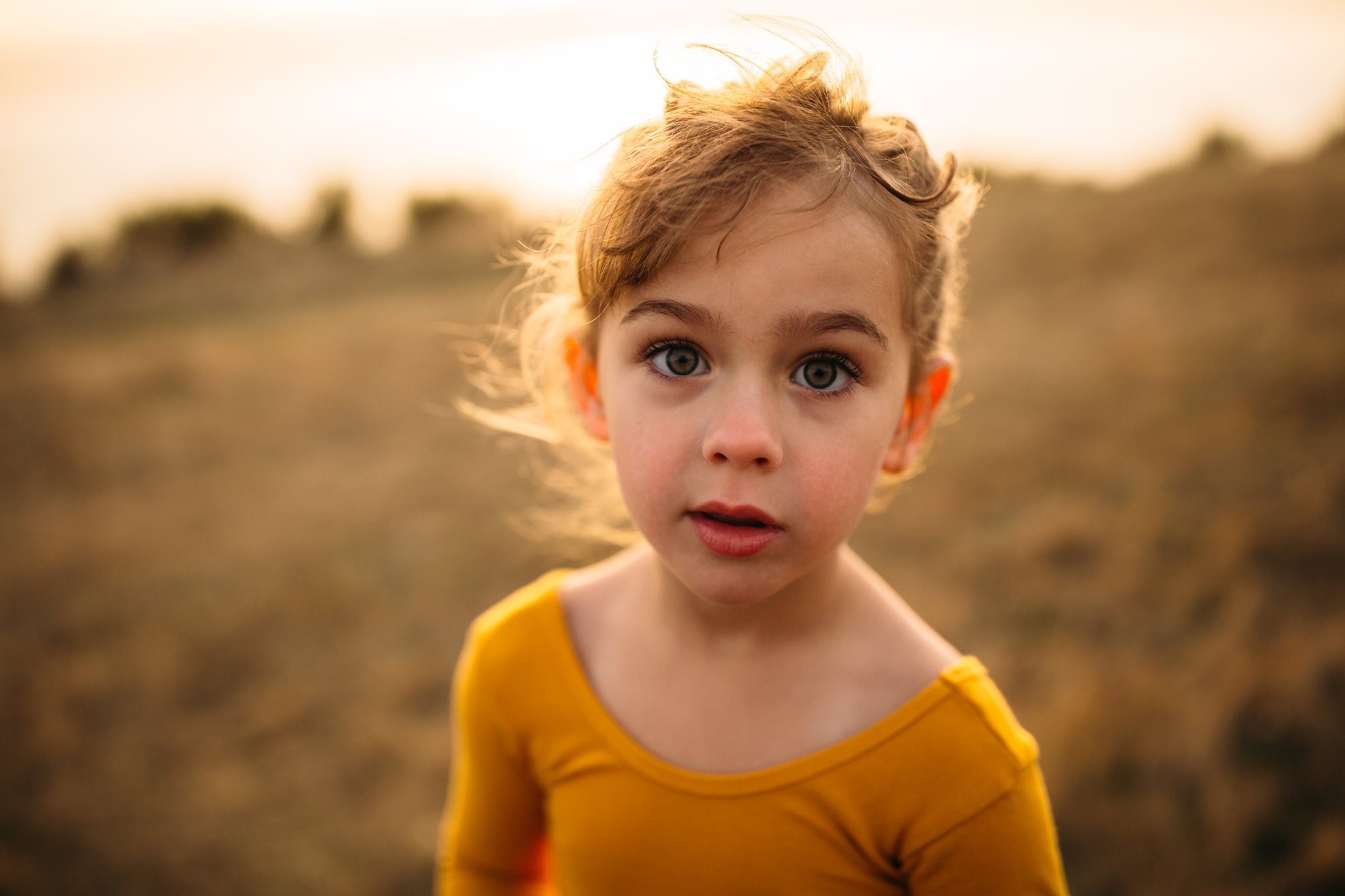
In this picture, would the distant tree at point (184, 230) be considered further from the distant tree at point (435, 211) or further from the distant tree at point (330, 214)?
the distant tree at point (435, 211)

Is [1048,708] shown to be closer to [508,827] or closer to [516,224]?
[508,827]

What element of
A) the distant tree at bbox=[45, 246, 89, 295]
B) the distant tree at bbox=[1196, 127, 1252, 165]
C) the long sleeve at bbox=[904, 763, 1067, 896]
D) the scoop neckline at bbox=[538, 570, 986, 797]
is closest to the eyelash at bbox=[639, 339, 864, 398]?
the scoop neckline at bbox=[538, 570, 986, 797]

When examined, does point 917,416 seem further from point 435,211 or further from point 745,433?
point 435,211

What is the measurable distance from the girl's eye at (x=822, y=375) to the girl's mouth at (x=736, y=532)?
0.56ft

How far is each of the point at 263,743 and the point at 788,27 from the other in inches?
109

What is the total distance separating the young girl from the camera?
0.98 metres

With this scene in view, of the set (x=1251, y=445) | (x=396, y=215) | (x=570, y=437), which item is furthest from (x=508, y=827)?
(x=396, y=215)

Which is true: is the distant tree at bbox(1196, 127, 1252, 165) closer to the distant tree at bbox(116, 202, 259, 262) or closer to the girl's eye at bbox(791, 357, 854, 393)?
the girl's eye at bbox(791, 357, 854, 393)

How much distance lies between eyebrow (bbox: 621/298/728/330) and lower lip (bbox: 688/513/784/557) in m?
0.23

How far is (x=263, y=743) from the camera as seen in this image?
2.88 meters

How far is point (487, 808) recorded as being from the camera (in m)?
1.35

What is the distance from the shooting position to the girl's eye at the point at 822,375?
3.32 ft

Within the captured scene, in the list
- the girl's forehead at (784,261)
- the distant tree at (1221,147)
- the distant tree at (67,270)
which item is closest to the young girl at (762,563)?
the girl's forehead at (784,261)

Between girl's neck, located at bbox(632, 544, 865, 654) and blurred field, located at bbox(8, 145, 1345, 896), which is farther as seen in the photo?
blurred field, located at bbox(8, 145, 1345, 896)
